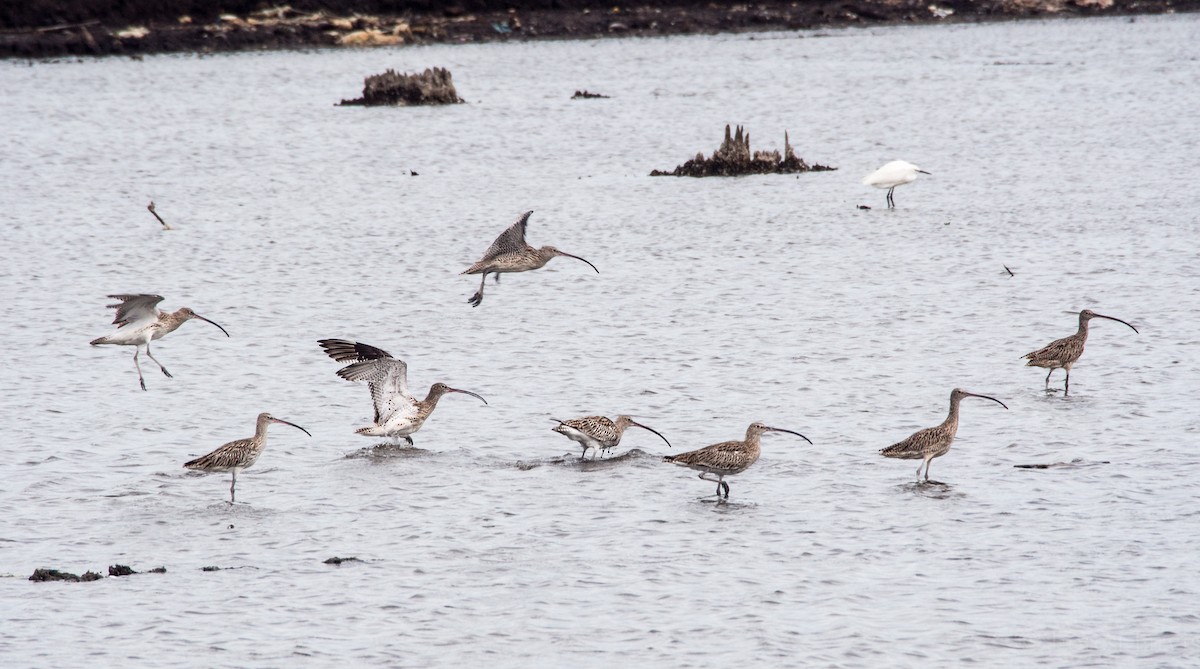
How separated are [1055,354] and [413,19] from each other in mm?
78207

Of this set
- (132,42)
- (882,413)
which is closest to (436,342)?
(882,413)

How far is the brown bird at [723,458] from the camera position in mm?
13156

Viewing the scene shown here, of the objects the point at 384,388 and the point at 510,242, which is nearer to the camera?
the point at 384,388

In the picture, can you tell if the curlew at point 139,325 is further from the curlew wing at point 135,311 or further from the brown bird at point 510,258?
the brown bird at point 510,258

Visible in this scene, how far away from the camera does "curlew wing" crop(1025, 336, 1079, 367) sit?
16828 millimetres

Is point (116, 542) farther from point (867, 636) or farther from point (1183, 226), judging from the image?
point (1183, 226)

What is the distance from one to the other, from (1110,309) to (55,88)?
5261cm

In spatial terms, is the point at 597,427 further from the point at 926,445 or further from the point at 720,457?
the point at 926,445

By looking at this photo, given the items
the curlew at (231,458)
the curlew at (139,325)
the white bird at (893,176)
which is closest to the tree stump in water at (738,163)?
the white bird at (893,176)

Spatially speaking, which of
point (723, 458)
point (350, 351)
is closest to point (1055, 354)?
point (723, 458)

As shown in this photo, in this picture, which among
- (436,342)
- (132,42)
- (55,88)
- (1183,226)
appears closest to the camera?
(436,342)

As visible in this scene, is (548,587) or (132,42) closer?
(548,587)

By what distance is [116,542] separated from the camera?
40.3ft

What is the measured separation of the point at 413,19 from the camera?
299 ft
